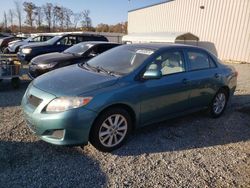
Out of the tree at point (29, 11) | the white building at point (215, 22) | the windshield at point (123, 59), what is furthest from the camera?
the tree at point (29, 11)

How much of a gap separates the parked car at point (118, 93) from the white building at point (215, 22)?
44.2ft

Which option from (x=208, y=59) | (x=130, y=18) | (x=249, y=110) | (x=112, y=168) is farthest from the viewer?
(x=130, y=18)

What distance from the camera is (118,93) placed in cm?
363

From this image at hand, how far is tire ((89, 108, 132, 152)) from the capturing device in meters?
3.57

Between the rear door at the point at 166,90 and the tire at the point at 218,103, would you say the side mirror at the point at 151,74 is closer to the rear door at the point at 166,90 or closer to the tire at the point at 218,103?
the rear door at the point at 166,90

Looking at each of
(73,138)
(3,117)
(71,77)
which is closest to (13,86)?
(3,117)

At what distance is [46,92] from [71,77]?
0.54 m

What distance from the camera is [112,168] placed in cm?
335

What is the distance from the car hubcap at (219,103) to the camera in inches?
218

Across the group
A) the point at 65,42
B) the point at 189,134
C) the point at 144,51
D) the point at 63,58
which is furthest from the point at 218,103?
the point at 65,42

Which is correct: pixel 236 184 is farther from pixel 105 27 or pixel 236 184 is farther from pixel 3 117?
pixel 105 27

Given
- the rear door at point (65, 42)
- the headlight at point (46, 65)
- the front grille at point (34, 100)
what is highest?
the rear door at point (65, 42)

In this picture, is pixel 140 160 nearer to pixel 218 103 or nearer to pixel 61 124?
pixel 61 124

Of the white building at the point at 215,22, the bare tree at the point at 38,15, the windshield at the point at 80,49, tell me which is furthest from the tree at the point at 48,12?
the windshield at the point at 80,49
